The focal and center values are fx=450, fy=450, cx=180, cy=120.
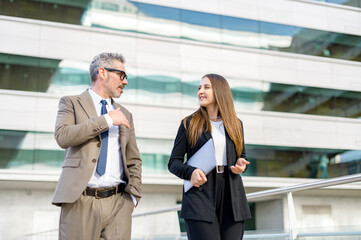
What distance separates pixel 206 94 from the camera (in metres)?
3.43

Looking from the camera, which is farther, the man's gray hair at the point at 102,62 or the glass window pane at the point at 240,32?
the glass window pane at the point at 240,32

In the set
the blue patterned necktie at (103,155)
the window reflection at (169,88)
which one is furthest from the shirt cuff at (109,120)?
the window reflection at (169,88)

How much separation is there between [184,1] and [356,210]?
2073cm

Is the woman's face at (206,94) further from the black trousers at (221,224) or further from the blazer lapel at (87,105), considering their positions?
the blazer lapel at (87,105)

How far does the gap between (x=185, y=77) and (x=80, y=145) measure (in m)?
19.7

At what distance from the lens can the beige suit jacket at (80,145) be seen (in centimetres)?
307

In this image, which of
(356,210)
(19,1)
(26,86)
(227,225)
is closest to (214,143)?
(227,225)

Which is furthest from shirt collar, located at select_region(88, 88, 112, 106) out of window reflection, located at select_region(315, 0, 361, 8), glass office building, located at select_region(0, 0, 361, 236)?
window reflection, located at select_region(315, 0, 361, 8)

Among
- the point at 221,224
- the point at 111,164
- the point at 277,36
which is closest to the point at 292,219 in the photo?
the point at 221,224

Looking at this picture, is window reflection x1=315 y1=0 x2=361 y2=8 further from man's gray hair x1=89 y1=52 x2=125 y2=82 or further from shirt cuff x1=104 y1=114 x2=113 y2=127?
shirt cuff x1=104 y1=114 x2=113 y2=127

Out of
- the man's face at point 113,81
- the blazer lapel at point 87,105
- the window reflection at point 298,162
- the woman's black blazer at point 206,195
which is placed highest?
the window reflection at point 298,162

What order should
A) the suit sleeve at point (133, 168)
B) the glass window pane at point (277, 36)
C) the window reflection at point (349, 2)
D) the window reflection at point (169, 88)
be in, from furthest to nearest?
the window reflection at point (349, 2)
the glass window pane at point (277, 36)
the window reflection at point (169, 88)
the suit sleeve at point (133, 168)

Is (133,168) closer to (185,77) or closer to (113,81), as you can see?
(113,81)

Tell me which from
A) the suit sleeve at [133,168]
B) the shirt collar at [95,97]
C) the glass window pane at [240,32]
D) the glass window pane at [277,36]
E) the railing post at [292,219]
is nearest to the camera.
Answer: the suit sleeve at [133,168]
